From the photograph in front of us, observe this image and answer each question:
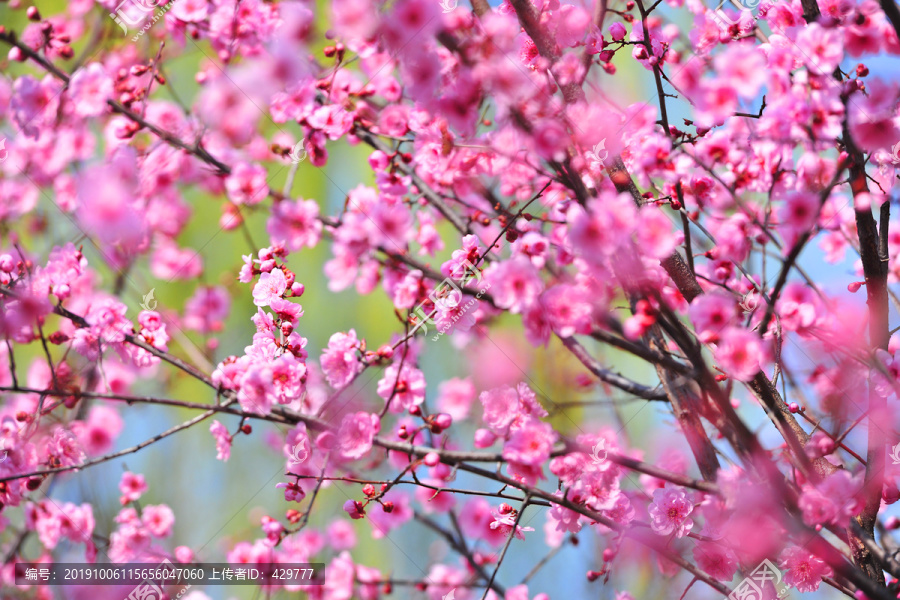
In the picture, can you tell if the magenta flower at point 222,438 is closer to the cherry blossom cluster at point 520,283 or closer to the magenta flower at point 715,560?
the cherry blossom cluster at point 520,283

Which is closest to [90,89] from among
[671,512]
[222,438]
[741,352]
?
[222,438]

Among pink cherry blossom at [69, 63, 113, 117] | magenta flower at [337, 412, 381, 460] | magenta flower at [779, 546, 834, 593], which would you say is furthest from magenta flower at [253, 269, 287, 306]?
magenta flower at [779, 546, 834, 593]

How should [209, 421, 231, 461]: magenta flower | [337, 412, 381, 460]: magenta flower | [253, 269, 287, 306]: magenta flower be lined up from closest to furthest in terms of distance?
1. [337, 412, 381, 460]: magenta flower
2. [253, 269, 287, 306]: magenta flower
3. [209, 421, 231, 461]: magenta flower

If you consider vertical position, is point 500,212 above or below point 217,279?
below

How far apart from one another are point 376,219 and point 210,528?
2426 millimetres

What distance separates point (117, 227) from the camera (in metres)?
2.23

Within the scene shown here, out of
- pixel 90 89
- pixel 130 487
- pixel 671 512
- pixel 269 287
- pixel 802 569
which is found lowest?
pixel 802 569

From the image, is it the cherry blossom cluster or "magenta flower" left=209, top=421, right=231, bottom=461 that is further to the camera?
"magenta flower" left=209, top=421, right=231, bottom=461

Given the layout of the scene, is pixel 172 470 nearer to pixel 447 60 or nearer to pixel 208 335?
pixel 208 335

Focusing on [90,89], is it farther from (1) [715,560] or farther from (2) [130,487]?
(1) [715,560]

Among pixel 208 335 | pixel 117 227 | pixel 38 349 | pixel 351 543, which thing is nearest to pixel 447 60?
pixel 117 227

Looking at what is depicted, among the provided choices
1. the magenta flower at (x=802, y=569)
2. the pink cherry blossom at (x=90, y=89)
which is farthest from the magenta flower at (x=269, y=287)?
the magenta flower at (x=802, y=569)

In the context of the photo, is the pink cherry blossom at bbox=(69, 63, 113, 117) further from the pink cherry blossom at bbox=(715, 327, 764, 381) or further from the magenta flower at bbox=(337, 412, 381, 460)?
the pink cherry blossom at bbox=(715, 327, 764, 381)

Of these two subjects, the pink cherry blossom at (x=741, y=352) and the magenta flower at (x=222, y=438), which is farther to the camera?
the magenta flower at (x=222, y=438)
